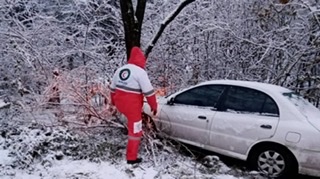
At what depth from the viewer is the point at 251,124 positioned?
19.2 ft

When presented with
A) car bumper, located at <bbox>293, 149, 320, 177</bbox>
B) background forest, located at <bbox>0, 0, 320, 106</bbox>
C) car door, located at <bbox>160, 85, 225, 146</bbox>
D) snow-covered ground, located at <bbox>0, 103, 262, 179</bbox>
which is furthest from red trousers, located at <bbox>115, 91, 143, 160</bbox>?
background forest, located at <bbox>0, 0, 320, 106</bbox>

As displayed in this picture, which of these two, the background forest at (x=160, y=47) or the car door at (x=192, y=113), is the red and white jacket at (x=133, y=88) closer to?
the car door at (x=192, y=113)

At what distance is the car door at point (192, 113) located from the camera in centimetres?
639

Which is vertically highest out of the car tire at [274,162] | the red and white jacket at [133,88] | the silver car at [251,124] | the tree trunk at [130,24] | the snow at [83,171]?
the tree trunk at [130,24]

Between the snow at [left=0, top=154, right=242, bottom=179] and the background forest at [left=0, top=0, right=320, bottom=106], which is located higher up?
the background forest at [left=0, top=0, right=320, bottom=106]

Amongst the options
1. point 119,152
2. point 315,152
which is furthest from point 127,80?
point 315,152

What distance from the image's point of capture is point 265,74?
10141 mm

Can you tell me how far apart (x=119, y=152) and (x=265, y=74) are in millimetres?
5484

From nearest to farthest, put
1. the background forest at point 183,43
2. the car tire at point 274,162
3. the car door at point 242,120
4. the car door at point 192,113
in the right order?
the car tire at point 274,162
the car door at point 242,120
the car door at point 192,113
the background forest at point 183,43

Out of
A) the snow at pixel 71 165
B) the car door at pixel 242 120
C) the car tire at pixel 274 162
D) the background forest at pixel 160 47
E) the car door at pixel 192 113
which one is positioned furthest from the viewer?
the background forest at pixel 160 47

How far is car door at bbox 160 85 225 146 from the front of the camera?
6387 millimetres

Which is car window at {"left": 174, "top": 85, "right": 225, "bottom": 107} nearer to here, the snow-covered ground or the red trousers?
the snow-covered ground

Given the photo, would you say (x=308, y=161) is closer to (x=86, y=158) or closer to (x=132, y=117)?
(x=132, y=117)

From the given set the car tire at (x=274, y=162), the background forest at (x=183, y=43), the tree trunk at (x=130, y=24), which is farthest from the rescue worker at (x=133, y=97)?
the background forest at (x=183, y=43)
